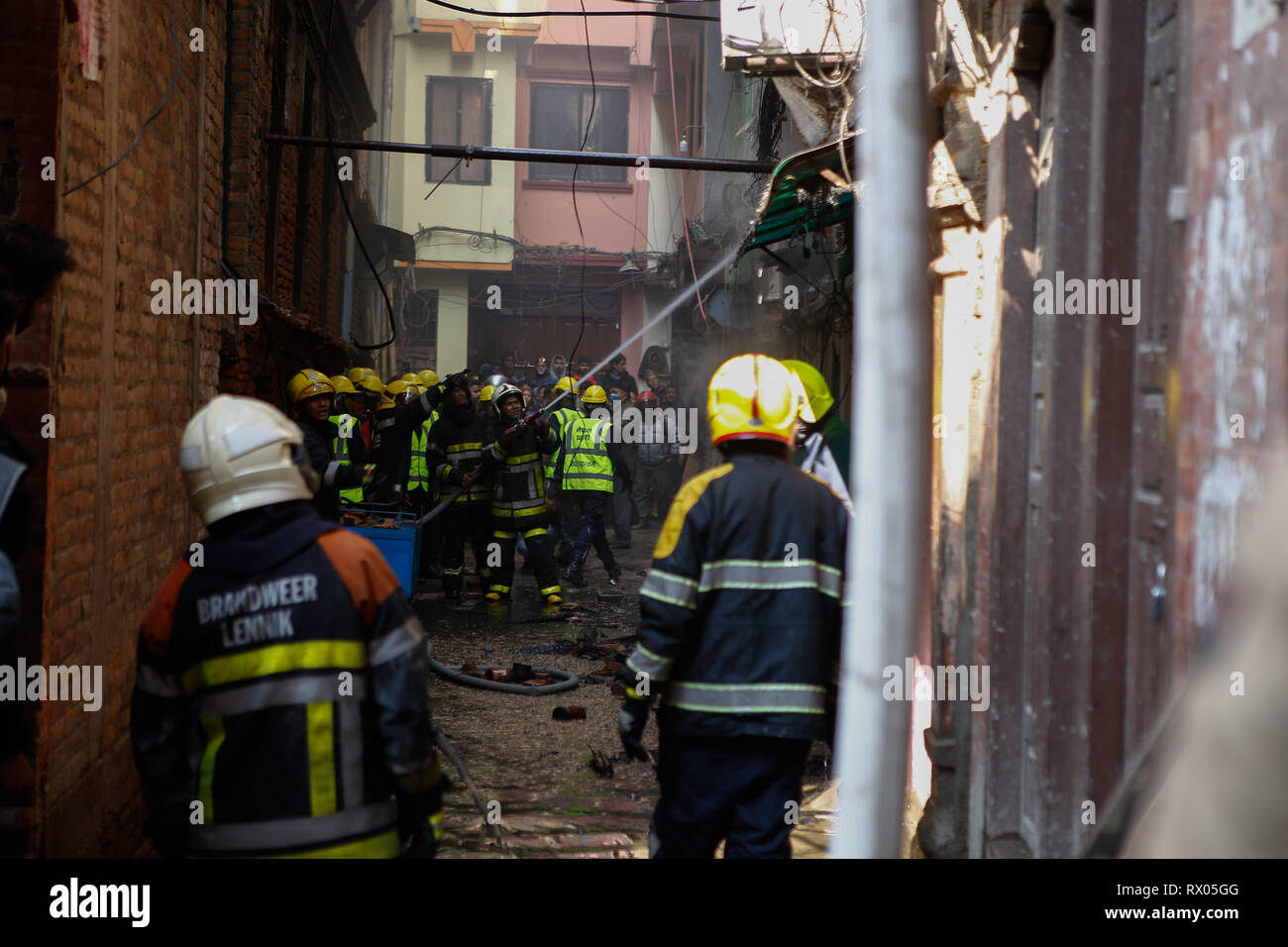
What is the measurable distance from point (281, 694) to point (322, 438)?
6.72m

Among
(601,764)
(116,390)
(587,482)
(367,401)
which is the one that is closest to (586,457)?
(587,482)

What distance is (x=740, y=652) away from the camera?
366cm

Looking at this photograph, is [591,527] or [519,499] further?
[591,527]

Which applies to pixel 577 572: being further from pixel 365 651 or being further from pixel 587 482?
pixel 365 651

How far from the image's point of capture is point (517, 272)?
31078mm

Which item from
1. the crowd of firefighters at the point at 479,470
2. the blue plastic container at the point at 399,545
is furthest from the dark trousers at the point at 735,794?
the crowd of firefighters at the point at 479,470

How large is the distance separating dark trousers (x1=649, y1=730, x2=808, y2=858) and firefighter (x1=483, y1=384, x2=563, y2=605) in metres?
7.91

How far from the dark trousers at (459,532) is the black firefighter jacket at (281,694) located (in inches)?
358

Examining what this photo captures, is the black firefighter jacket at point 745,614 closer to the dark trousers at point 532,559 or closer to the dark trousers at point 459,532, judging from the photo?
the dark trousers at point 532,559

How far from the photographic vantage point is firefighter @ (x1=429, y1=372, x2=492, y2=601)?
39.4 feet

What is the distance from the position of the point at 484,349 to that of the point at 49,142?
27.5 metres
